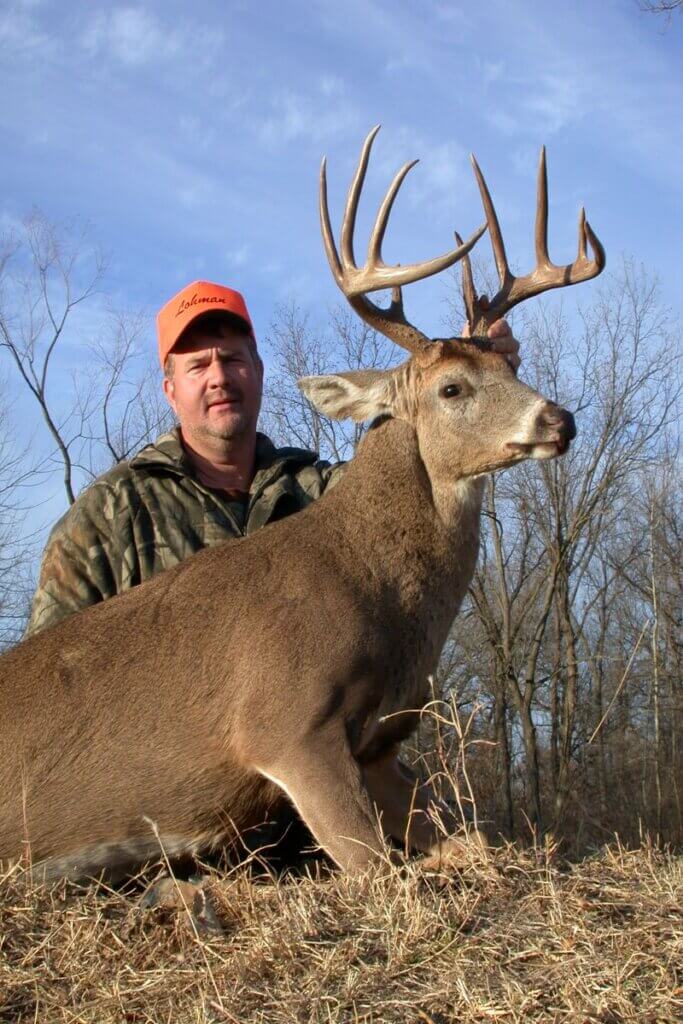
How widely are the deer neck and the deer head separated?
9 centimetres

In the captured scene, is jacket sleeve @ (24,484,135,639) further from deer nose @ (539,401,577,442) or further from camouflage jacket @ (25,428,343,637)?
deer nose @ (539,401,577,442)

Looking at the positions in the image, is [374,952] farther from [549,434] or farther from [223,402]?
[223,402]

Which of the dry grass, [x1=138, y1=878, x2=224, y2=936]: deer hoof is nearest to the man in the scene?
[x1=138, y1=878, x2=224, y2=936]: deer hoof

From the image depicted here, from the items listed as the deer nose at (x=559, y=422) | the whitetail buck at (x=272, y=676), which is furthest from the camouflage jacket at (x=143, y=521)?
the deer nose at (x=559, y=422)

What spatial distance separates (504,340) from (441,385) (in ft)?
1.94

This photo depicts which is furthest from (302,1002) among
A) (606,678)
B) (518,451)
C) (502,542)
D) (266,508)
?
(606,678)

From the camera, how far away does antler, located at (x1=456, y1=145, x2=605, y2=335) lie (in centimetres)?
609

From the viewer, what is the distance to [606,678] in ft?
76.3

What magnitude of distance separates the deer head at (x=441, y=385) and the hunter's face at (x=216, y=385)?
111cm

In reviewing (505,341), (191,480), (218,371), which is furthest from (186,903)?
(218,371)

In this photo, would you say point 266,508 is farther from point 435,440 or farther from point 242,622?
point 242,622

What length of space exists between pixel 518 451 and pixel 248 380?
7.36ft

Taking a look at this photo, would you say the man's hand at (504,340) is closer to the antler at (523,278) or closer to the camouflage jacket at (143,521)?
the antler at (523,278)

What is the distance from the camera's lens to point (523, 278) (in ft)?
20.5
